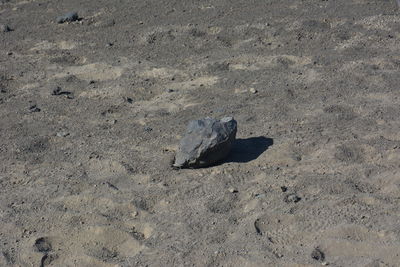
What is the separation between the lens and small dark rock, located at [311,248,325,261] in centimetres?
394

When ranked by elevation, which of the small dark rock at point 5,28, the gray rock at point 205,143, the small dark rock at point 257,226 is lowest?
the small dark rock at point 5,28

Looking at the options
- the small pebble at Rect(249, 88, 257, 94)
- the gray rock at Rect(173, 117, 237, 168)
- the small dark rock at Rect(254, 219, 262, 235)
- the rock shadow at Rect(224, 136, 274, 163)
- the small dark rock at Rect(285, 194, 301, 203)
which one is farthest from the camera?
the small pebble at Rect(249, 88, 257, 94)

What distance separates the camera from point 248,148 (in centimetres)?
505

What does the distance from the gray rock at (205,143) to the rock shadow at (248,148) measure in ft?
0.35

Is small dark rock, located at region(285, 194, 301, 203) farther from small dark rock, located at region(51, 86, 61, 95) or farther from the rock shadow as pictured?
small dark rock, located at region(51, 86, 61, 95)

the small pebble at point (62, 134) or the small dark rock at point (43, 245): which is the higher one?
the small dark rock at point (43, 245)

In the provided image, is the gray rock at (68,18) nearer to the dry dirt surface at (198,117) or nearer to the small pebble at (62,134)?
the dry dirt surface at (198,117)

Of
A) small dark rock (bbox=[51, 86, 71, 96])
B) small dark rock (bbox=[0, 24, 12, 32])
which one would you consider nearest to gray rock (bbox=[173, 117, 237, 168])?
small dark rock (bbox=[51, 86, 71, 96])

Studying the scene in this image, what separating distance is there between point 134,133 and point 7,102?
1.31 metres

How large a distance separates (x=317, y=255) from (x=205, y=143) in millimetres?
1172

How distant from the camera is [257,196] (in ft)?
14.8

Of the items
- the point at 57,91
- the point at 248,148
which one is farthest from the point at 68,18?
the point at 248,148

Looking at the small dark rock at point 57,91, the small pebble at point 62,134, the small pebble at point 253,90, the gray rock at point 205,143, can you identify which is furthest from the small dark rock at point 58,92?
the gray rock at point 205,143

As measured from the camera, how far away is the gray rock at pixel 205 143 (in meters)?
4.78
